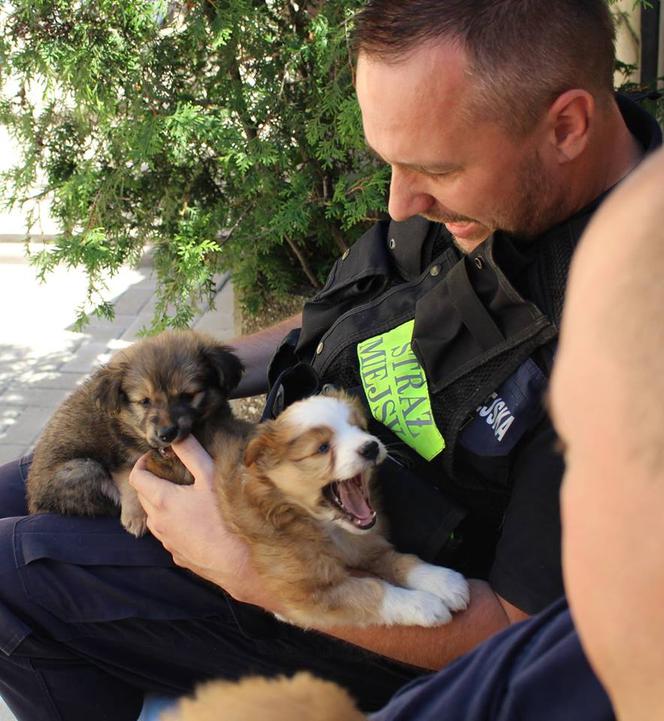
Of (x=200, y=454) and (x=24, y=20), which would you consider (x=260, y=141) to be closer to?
(x=24, y=20)

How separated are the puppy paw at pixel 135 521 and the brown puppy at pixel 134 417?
0.12m

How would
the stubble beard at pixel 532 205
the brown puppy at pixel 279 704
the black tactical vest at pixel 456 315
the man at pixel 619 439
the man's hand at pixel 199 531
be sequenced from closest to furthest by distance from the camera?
the man at pixel 619 439, the brown puppy at pixel 279 704, the black tactical vest at pixel 456 315, the stubble beard at pixel 532 205, the man's hand at pixel 199 531

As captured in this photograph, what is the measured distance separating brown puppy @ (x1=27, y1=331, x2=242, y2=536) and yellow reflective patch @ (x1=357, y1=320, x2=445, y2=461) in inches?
26.4

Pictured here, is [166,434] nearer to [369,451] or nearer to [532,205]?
[369,451]

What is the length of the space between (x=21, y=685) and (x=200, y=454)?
77 cm

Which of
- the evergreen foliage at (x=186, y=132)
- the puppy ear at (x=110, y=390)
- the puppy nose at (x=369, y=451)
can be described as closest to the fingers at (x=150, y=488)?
the puppy ear at (x=110, y=390)

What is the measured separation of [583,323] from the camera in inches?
30.9

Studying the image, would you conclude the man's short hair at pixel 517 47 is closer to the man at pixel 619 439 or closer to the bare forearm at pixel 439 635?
Result: the bare forearm at pixel 439 635

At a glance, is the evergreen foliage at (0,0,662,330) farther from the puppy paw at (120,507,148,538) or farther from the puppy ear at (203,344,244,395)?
the puppy paw at (120,507,148,538)

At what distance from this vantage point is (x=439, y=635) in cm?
203

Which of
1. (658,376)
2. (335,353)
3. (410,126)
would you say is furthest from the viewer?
(335,353)

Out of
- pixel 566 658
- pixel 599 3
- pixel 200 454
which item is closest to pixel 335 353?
pixel 200 454

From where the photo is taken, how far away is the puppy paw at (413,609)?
202 cm

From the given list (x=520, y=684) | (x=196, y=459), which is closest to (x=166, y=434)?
(x=196, y=459)
